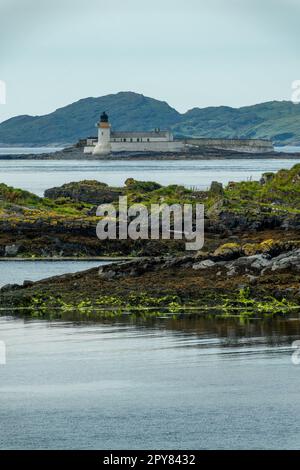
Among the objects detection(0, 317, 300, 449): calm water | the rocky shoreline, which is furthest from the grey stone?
detection(0, 317, 300, 449): calm water

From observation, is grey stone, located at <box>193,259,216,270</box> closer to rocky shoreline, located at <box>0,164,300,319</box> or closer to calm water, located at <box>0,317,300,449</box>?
rocky shoreline, located at <box>0,164,300,319</box>

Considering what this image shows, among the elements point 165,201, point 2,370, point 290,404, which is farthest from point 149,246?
point 290,404

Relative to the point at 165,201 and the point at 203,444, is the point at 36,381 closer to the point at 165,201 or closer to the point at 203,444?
the point at 203,444

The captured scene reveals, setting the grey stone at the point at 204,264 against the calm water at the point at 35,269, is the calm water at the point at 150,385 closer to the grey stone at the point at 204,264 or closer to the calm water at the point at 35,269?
the grey stone at the point at 204,264

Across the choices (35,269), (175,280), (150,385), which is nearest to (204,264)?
(175,280)

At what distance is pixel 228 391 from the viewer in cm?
2900

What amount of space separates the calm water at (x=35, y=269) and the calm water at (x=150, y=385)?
1312 cm

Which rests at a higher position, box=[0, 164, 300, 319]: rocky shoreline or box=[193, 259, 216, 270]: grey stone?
box=[193, 259, 216, 270]: grey stone

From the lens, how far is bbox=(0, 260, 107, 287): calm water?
171 ft

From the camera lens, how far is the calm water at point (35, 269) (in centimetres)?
5197

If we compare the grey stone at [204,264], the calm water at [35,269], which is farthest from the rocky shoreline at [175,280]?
the calm water at [35,269]

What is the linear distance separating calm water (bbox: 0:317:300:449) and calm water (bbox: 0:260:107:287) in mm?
13122

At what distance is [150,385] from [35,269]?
86.1 feet
